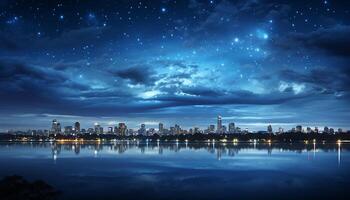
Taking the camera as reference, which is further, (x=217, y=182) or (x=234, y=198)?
(x=217, y=182)

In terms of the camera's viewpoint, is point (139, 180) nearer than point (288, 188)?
No

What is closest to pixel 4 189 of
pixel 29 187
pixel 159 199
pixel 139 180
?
pixel 29 187

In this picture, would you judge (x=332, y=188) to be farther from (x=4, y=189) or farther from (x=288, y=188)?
(x=4, y=189)

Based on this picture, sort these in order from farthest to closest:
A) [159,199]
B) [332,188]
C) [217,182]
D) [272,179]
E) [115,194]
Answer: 1. [272,179]
2. [217,182]
3. [332,188]
4. [115,194]
5. [159,199]

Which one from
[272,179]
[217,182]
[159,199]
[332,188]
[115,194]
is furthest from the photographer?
[272,179]

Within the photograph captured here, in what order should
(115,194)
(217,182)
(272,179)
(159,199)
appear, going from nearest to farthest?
(159,199)
(115,194)
(217,182)
(272,179)

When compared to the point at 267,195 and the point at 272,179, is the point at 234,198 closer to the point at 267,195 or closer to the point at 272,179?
the point at 267,195

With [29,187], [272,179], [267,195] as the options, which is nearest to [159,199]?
[267,195]

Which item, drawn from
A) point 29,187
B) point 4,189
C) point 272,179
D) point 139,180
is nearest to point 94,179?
point 139,180

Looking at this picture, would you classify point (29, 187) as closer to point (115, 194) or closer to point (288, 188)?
point (115, 194)
